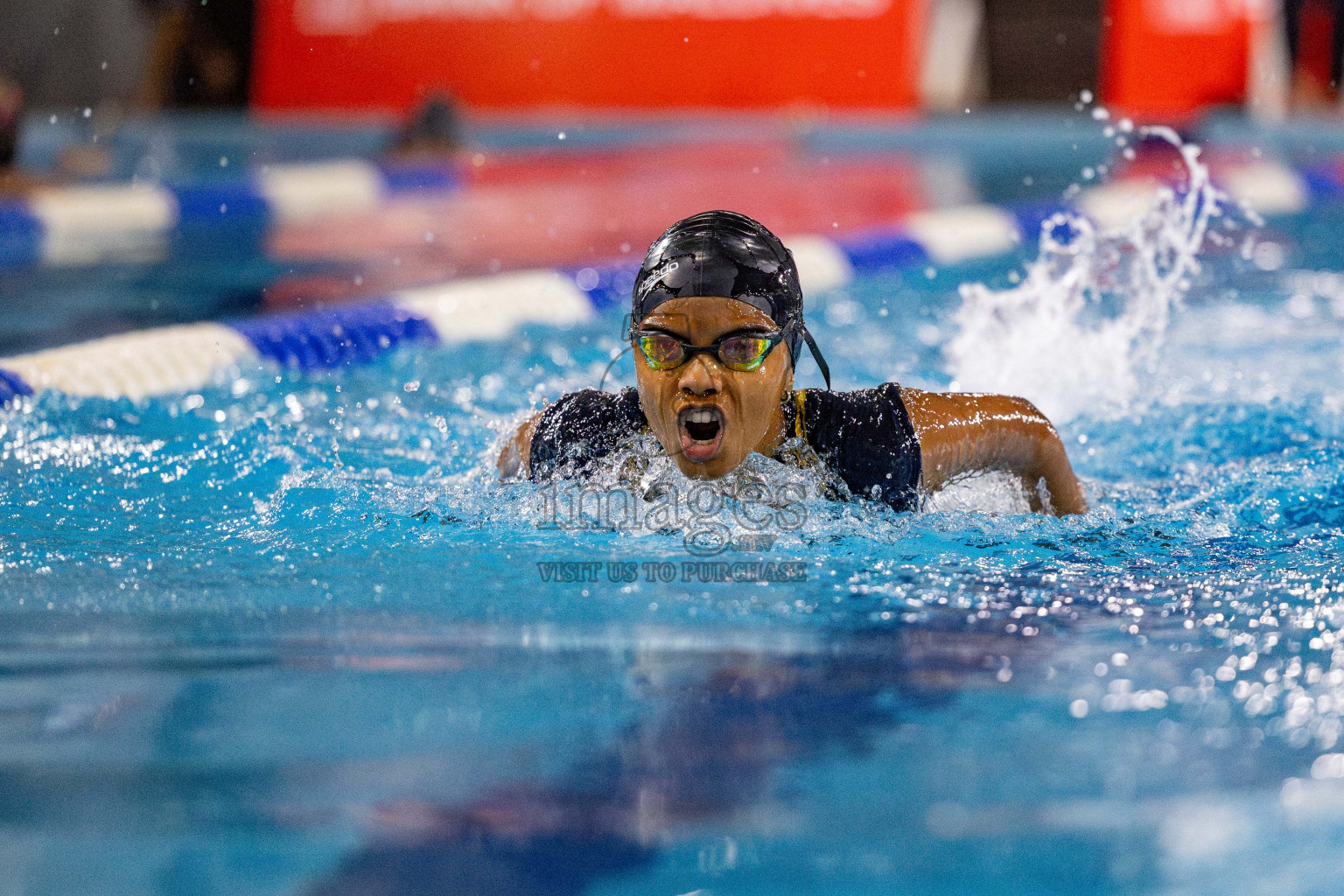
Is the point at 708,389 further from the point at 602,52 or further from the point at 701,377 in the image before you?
the point at 602,52

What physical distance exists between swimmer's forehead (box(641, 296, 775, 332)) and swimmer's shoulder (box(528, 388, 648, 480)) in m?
0.32

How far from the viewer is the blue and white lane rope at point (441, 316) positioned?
3.49 m

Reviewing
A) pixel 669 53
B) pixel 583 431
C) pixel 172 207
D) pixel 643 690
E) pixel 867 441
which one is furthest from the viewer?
pixel 669 53

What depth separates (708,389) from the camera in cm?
207

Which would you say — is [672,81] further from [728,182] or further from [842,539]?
[842,539]

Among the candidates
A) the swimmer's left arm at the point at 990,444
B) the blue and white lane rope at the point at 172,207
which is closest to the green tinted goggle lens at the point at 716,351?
the swimmer's left arm at the point at 990,444

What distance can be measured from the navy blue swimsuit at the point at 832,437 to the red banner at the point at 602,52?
28.4ft

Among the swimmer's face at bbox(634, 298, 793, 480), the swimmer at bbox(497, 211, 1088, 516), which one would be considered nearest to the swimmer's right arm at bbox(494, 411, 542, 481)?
the swimmer at bbox(497, 211, 1088, 516)

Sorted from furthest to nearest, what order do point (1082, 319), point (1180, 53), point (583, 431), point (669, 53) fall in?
point (669, 53) → point (1180, 53) → point (1082, 319) → point (583, 431)

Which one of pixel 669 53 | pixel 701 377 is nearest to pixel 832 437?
pixel 701 377

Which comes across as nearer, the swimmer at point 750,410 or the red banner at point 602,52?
the swimmer at point 750,410

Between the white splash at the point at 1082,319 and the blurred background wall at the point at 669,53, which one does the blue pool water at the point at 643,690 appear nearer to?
the white splash at the point at 1082,319

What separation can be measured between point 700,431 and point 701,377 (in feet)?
0.36

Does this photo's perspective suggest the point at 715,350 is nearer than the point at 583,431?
Yes
